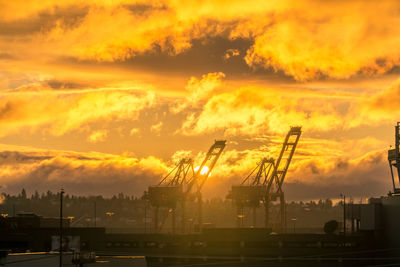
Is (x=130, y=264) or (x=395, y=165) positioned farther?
(x=395, y=165)

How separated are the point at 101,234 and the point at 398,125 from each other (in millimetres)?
72852

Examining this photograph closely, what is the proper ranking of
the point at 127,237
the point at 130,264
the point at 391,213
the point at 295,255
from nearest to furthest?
the point at 130,264, the point at 391,213, the point at 295,255, the point at 127,237

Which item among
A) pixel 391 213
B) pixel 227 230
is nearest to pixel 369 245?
pixel 391 213

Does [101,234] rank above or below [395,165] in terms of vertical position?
below

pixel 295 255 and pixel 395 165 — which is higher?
pixel 395 165

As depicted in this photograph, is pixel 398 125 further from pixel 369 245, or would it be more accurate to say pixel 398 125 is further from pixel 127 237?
pixel 127 237

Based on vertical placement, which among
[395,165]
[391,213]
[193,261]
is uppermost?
[395,165]

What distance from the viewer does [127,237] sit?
590ft

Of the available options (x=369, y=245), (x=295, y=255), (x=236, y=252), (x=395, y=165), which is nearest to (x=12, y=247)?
(x=236, y=252)

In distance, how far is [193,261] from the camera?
6363 inches

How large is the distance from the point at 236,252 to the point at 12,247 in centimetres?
5060

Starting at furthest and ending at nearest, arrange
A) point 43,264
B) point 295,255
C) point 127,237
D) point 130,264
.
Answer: point 127,237 → point 295,255 → point 130,264 → point 43,264

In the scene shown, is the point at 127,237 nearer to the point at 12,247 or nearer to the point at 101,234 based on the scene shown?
the point at 101,234

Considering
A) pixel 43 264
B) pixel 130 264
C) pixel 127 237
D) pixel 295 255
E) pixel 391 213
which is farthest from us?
pixel 127 237
